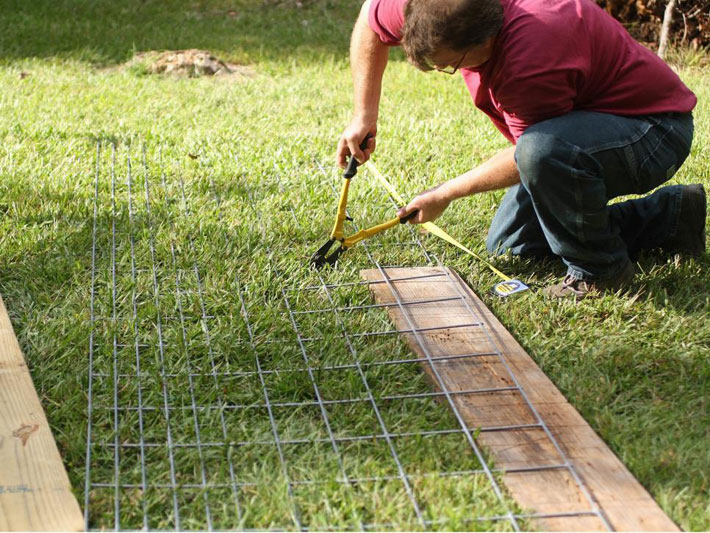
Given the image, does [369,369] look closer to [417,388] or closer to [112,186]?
[417,388]

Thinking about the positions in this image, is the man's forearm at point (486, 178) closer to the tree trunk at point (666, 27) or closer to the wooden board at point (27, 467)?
the wooden board at point (27, 467)

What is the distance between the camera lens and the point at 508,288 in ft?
8.94

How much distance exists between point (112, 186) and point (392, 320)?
152 centimetres

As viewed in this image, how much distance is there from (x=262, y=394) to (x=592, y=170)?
3.82 feet

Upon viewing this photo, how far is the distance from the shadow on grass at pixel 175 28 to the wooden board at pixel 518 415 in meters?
3.55

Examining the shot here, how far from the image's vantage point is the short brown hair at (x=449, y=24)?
2.13m

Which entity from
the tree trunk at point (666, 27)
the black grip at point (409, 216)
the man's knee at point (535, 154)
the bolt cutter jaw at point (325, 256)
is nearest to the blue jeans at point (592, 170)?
the man's knee at point (535, 154)

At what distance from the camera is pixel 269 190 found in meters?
3.49

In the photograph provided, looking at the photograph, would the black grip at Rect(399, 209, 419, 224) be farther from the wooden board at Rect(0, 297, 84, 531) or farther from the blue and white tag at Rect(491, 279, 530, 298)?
the wooden board at Rect(0, 297, 84, 531)

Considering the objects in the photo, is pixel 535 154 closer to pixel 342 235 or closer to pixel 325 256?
pixel 342 235

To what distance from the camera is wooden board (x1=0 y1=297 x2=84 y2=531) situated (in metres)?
1.70

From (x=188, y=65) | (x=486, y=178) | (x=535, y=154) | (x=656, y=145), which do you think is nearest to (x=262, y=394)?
(x=486, y=178)

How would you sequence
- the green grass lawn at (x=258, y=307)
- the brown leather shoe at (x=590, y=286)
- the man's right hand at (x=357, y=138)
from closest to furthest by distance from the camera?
the green grass lawn at (x=258, y=307)
the brown leather shoe at (x=590, y=286)
the man's right hand at (x=357, y=138)

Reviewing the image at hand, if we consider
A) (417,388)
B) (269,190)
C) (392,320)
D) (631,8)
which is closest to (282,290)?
(392,320)
